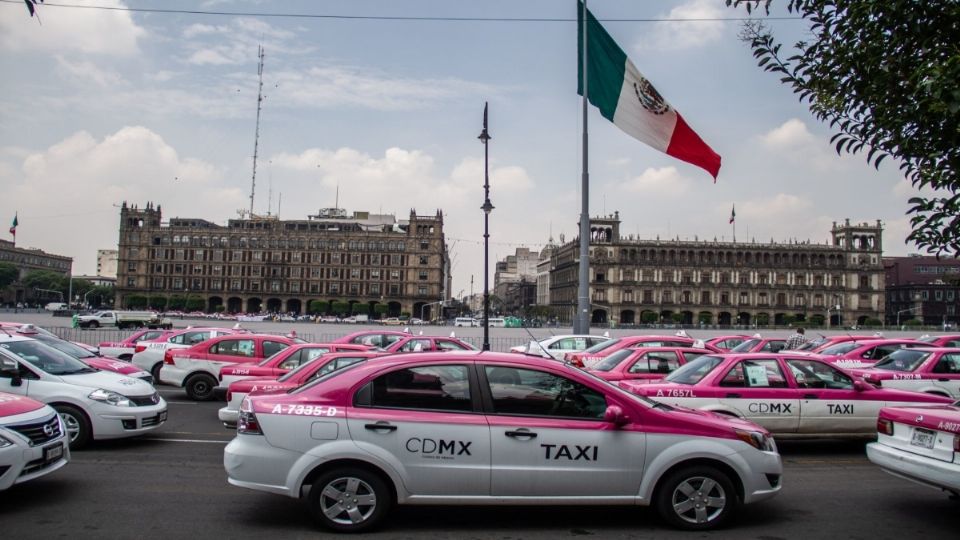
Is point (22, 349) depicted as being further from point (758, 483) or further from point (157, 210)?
point (157, 210)

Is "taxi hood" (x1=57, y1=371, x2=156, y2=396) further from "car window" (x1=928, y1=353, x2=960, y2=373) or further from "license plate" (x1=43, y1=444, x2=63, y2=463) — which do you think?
"car window" (x1=928, y1=353, x2=960, y2=373)

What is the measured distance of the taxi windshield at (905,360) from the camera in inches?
508

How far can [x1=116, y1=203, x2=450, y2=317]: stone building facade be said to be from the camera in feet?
407

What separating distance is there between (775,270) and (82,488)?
12623 centimetres

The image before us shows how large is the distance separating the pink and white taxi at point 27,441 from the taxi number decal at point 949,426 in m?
8.55

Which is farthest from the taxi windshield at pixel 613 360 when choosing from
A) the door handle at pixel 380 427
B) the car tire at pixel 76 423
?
the car tire at pixel 76 423

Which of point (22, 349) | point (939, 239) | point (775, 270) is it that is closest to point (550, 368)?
point (939, 239)

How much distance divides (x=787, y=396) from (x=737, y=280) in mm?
118207

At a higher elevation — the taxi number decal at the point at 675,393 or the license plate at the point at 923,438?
the taxi number decal at the point at 675,393

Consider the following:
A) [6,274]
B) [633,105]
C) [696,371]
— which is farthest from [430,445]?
[6,274]

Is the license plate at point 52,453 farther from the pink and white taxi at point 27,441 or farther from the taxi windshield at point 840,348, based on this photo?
the taxi windshield at point 840,348

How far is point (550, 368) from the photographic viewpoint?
616cm

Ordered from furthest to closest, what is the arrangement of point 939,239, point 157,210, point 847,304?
1. point 157,210
2. point 847,304
3. point 939,239

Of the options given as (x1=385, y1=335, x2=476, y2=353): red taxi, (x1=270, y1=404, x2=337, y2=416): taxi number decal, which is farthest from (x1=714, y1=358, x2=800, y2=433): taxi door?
(x1=385, y1=335, x2=476, y2=353): red taxi
